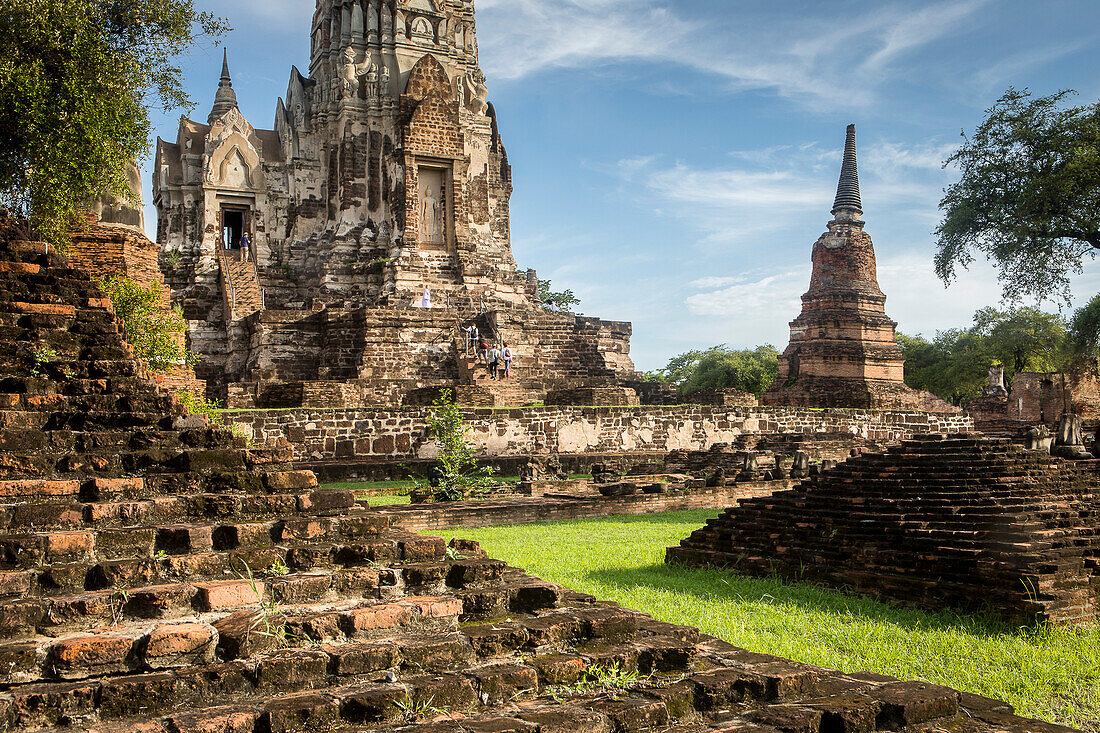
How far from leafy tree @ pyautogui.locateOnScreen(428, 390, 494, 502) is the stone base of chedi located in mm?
7780

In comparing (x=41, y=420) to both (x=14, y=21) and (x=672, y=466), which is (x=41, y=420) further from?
(x=672, y=466)

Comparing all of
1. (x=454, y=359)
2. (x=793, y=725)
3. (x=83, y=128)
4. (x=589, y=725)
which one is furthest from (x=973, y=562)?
(x=454, y=359)

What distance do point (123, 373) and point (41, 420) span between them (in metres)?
0.92

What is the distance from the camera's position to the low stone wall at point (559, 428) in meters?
16.0

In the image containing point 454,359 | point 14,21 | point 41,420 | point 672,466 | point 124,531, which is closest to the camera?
point 124,531

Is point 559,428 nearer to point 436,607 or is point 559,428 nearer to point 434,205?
point 434,205

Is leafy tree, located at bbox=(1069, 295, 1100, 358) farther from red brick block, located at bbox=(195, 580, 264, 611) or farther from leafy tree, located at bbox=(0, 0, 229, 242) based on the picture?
red brick block, located at bbox=(195, 580, 264, 611)

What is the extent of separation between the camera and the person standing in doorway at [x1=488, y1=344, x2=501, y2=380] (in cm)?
2136

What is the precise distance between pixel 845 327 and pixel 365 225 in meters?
16.1

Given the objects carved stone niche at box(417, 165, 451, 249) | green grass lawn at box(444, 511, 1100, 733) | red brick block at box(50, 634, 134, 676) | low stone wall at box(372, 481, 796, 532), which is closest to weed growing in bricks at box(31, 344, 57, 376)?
red brick block at box(50, 634, 134, 676)

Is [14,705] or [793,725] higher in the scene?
[14,705]

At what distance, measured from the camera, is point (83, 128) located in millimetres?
11062

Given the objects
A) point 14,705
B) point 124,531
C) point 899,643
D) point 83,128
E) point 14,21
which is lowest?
point 899,643

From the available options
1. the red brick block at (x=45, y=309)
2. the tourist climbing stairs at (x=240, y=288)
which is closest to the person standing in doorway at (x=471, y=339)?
the tourist climbing stairs at (x=240, y=288)
